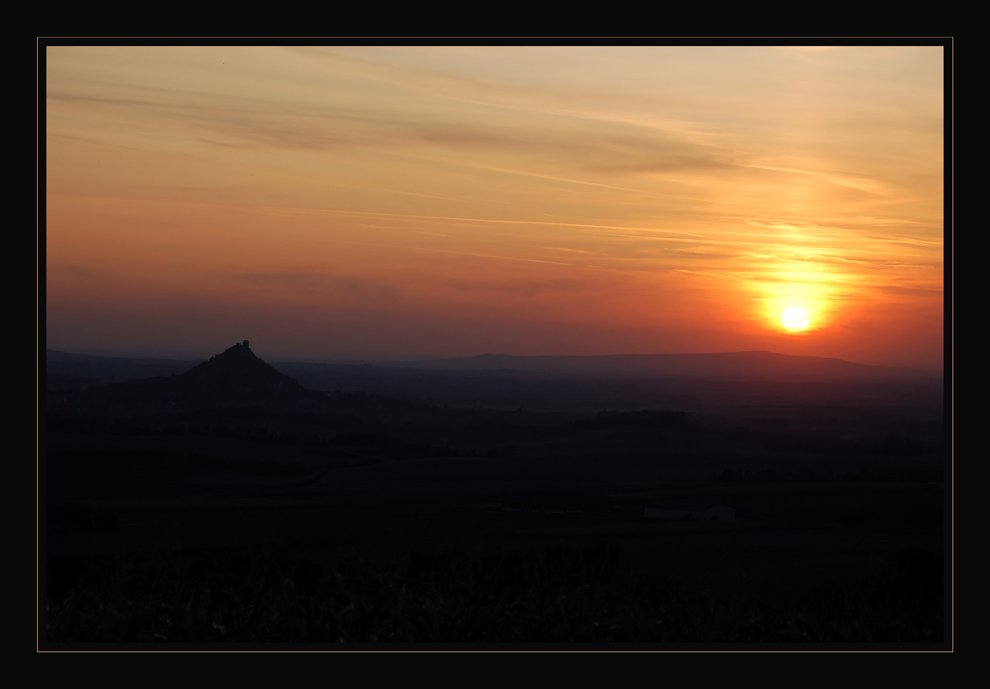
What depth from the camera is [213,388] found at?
189ft

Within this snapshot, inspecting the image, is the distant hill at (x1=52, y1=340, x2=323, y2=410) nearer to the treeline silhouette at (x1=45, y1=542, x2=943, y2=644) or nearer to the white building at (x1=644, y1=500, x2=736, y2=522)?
the white building at (x1=644, y1=500, x2=736, y2=522)

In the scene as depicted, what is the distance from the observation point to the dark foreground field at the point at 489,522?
634 cm

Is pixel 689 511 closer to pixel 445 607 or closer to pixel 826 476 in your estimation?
pixel 826 476

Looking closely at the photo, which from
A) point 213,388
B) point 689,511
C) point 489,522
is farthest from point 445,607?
point 213,388

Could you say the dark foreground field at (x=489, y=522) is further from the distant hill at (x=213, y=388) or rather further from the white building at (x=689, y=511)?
the white building at (x=689, y=511)

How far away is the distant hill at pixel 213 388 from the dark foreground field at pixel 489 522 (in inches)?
21.9

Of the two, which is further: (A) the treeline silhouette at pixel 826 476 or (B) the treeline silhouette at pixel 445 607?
(A) the treeline silhouette at pixel 826 476

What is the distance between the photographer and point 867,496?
38594 millimetres

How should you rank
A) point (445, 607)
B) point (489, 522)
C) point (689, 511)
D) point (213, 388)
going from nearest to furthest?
point (445, 607) < point (489, 522) < point (689, 511) < point (213, 388)

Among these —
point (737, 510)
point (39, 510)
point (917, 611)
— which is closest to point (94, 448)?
point (737, 510)

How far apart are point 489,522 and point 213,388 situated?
37.3m

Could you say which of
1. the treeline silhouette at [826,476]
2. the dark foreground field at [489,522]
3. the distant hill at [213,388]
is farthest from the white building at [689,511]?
the distant hill at [213,388]

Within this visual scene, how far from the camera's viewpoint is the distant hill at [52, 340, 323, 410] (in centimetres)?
5000

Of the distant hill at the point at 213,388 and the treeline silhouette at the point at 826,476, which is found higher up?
the distant hill at the point at 213,388
